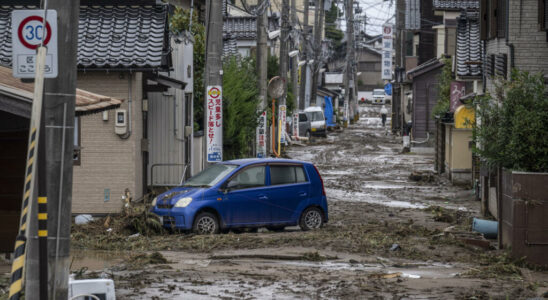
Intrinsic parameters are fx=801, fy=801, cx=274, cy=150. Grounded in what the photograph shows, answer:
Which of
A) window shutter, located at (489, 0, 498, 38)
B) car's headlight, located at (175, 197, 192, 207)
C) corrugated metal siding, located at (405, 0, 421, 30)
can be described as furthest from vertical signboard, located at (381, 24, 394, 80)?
car's headlight, located at (175, 197, 192, 207)

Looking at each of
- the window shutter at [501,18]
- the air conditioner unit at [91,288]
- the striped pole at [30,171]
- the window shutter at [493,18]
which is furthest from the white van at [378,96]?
the striped pole at [30,171]

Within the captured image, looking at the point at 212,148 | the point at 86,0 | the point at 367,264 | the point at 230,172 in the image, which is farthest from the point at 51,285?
the point at 86,0

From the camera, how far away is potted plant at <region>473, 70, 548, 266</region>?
12.9m

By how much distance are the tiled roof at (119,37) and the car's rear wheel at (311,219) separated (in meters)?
4.63

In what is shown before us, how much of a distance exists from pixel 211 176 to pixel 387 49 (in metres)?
58.1

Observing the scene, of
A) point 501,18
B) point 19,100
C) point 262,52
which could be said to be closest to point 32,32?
point 19,100

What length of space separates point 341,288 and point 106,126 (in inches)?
364

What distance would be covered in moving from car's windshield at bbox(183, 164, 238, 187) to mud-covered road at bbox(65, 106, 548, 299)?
134 centimetres

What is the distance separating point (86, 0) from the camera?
20.0 meters

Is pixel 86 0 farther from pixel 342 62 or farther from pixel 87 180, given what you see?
pixel 342 62

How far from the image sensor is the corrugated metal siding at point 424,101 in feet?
155

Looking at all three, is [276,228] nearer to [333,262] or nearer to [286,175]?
[286,175]

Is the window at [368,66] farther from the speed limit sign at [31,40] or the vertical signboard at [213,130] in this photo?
the speed limit sign at [31,40]

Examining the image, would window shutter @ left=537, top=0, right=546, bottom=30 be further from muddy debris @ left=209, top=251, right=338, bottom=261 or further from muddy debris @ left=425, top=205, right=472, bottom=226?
muddy debris @ left=209, top=251, right=338, bottom=261
